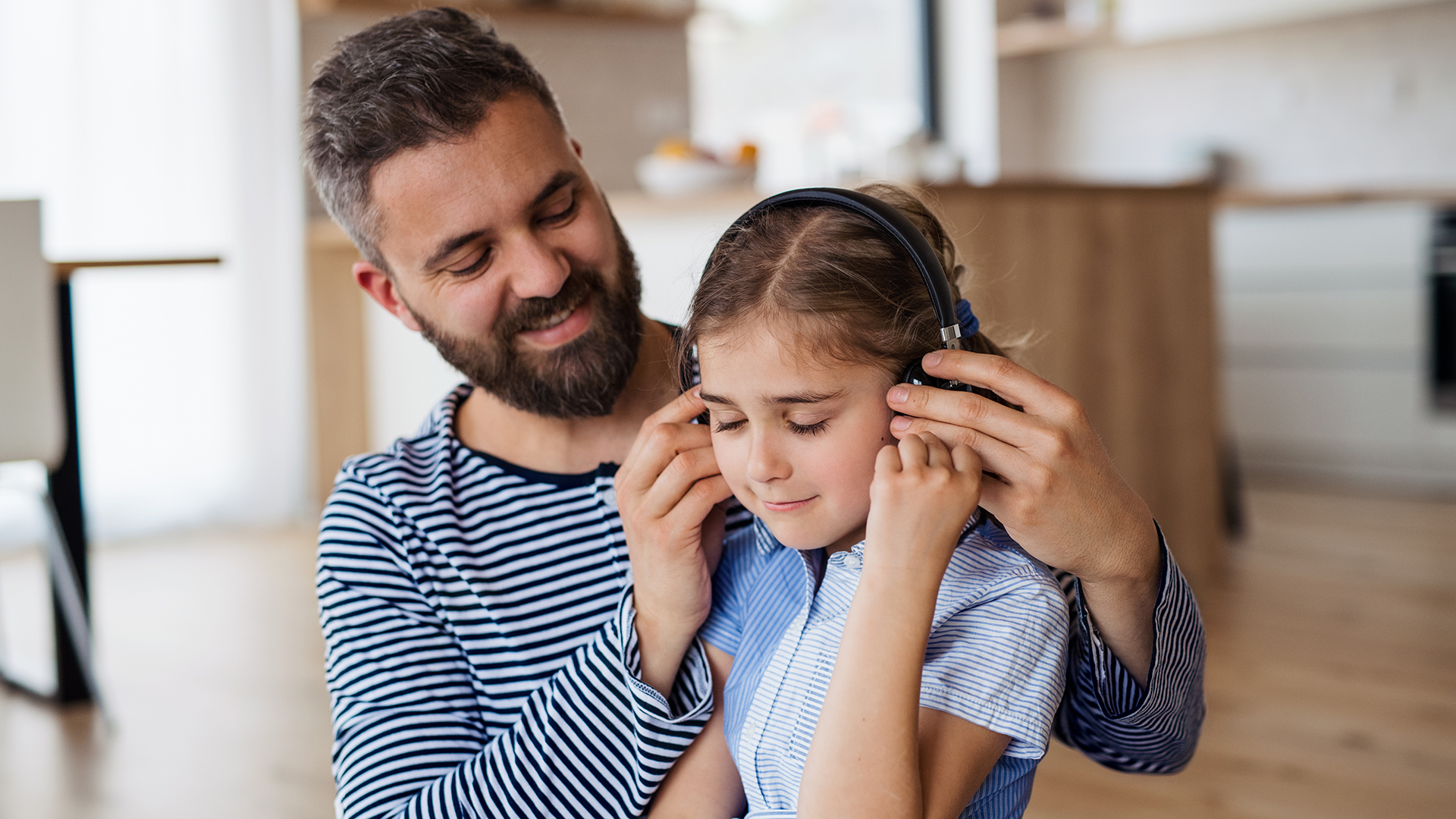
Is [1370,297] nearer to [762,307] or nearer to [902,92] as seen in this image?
[902,92]

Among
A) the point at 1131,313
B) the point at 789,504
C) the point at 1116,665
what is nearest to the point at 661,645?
the point at 789,504


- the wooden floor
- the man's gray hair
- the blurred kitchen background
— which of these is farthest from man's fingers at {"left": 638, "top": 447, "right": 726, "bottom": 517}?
the wooden floor

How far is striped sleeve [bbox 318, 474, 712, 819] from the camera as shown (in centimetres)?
98

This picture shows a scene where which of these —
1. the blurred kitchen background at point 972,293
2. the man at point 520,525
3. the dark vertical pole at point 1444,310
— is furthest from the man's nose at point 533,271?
the dark vertical pole at point 1444,310

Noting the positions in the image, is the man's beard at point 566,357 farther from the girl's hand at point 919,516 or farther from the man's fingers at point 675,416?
the girl's hand at point 919,516

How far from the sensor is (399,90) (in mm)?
1092

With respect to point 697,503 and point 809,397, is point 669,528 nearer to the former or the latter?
point 697,503

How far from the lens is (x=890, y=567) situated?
83 centimetres

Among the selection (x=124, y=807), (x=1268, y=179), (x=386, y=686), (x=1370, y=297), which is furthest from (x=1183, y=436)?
(x=386, y=686)

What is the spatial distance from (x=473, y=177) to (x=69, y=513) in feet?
7.53

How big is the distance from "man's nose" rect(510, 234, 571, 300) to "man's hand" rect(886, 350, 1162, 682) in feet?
1.16

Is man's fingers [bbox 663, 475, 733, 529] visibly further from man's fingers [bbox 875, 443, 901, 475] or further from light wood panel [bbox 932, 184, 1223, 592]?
light wood panel [bbox 932, 184, 1223, 592]

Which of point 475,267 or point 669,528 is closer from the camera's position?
point 669,528

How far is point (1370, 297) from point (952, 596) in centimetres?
429
